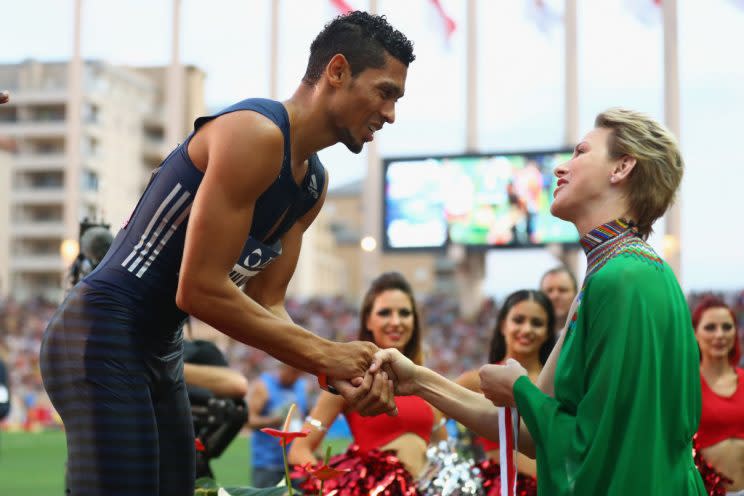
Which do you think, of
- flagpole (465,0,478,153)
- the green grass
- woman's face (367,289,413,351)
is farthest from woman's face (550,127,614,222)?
flagpole (465,0,478,153)

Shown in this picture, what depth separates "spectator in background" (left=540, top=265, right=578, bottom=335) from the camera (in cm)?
737

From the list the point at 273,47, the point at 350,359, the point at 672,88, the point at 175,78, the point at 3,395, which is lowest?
the point at 3,395

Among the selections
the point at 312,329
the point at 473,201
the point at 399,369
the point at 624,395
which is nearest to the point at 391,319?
the point at 399,369

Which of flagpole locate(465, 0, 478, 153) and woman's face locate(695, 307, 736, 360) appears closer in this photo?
woman's face locate(695, 307, 736, 360)

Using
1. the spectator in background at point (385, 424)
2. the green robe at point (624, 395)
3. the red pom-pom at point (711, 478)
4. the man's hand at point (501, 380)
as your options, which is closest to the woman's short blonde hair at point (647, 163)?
the green robe at point (624, 395)

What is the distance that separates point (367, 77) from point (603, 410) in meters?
1.19

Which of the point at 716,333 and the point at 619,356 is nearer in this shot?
the point at 619,356

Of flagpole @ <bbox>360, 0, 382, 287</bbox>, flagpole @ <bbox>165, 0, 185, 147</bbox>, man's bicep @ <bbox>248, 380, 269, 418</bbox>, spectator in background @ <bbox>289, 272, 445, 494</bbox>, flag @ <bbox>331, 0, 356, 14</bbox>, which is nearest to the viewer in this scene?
spectator in background @ <bbox>289, 272, 445, 494</bbox>

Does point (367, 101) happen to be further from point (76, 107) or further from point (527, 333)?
point (76, 107)

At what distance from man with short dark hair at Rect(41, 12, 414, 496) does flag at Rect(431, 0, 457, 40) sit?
29.1m

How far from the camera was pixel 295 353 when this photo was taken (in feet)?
10.5

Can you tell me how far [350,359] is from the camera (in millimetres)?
3404

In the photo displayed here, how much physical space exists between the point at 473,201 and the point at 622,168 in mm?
28982

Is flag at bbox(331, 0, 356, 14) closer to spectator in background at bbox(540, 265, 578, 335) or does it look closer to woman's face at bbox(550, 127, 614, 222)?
spectator in background at bbox(540, 265, 578, 335)
